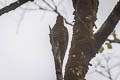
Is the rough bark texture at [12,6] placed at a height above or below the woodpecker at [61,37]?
above

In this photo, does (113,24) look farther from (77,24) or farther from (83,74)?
(83,74)

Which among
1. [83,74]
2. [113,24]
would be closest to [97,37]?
[113,24]

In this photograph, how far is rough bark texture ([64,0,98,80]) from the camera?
1410mm

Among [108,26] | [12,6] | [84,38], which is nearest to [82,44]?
[84,38]

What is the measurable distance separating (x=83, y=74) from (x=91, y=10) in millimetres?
628

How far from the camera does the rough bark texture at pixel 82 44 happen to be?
1.41 metres

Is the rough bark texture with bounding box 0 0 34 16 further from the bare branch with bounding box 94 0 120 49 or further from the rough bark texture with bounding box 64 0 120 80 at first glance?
the bare branch with bounding box 94 0 120 49

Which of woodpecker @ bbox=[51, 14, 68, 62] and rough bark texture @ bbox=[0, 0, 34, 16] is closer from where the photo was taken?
woodpecker @ bbox=[51, 14, 68, 62]

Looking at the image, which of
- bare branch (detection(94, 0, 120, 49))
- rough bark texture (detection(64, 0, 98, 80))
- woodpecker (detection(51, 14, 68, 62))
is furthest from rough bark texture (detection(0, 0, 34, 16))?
bare branch (detection(94, 0, 120, 49))

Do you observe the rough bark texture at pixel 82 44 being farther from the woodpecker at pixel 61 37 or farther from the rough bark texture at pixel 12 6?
the rough bark texture at pixel 12 6

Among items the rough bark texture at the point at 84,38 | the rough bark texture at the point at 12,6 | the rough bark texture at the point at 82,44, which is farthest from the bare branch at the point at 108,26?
the rough bark texture at the point at 12,6

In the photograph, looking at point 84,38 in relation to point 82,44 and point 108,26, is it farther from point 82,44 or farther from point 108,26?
point 108,26

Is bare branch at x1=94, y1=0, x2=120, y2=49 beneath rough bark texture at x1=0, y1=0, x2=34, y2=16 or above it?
beneath

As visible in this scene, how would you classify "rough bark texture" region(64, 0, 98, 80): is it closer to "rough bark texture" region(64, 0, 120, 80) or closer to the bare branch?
"rough bark texture" region(64, 0, 120, 80)
